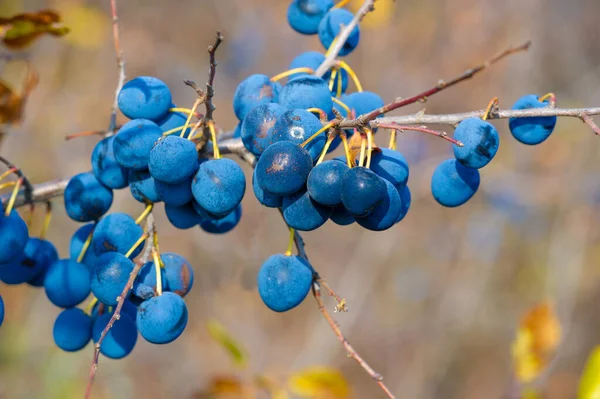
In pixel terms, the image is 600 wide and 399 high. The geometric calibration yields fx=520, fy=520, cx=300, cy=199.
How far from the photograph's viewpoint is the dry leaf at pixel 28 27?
1.69 metres

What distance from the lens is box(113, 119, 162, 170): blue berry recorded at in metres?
1.31

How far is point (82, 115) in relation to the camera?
6008 mm

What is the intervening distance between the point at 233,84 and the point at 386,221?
18.8 feet

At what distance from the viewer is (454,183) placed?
1452 millimetres

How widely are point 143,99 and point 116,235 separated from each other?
38 cm

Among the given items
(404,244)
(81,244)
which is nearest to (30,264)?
(81,244)

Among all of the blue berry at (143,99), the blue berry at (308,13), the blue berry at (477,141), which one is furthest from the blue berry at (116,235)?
the blue berry at (308,13)

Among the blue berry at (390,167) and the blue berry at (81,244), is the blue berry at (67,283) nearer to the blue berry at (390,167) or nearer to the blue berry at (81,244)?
the blue berry at (81,244)

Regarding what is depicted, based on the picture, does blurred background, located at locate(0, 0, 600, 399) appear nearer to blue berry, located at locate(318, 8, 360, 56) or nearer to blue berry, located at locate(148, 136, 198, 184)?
blue berry, located at locate(318, 8, 360, 56)

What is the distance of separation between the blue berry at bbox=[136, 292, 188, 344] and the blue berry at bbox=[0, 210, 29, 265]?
35 centimetres

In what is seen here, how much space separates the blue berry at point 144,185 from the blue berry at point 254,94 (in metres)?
0.32

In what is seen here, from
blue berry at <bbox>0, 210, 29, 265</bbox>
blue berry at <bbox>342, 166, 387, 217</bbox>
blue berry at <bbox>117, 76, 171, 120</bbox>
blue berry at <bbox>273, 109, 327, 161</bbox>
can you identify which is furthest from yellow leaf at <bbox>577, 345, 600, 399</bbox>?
blue berry at <bbox>0, 210, 29, 265</bbox>

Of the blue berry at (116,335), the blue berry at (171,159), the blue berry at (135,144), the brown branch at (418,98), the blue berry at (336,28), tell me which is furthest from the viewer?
the blue berry at (336,28)

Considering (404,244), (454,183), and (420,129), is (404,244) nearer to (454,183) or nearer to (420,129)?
(454,183)
